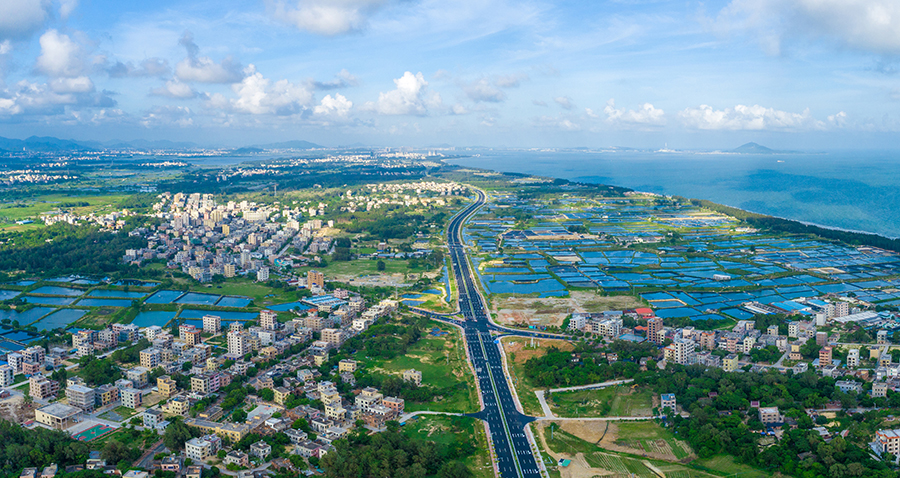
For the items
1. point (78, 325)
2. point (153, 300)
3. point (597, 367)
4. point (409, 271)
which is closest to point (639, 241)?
point (409, 271)

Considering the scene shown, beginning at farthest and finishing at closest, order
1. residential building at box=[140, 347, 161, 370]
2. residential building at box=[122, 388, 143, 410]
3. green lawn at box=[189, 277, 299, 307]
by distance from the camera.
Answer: green lawn at box=[189, 277, 299, 307]
residential building at box=[140, 347, 161, 370]
residential building at box=[122, 388, 143, 410]

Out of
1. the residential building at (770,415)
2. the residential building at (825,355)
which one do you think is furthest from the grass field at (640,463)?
the residential building at (825,355)

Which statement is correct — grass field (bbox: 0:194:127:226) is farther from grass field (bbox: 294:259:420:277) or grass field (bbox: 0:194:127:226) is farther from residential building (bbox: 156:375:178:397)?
residential building (bbox: 156:375:178:397)

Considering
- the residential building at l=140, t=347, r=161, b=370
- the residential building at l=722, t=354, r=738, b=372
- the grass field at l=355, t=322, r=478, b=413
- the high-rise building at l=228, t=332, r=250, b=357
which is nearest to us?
the grass field at l=355, t=322, r=478, b=413

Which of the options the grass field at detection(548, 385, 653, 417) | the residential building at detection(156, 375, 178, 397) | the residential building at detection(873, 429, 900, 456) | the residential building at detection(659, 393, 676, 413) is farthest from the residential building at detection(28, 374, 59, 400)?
the residential building at detection(873, 429, 900, 456)

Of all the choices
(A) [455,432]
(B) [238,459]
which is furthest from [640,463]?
(B) [238,459]

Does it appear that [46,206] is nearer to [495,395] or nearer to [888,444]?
[495,395]

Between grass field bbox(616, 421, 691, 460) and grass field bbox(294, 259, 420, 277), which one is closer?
grass field bbox(616, 421, 691, 460)
